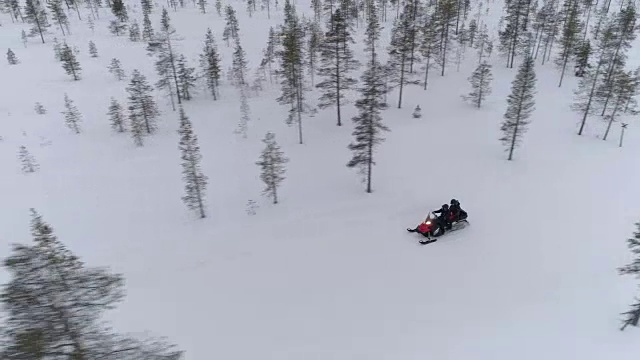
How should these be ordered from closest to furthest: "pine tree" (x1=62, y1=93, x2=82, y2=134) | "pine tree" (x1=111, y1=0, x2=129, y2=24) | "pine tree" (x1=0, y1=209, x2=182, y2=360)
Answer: "pine tree" (x1=0, y1=209, x2=182, y2=360) < "pine tree" (x1=62, y1=93, x2=82, y2=134) < "pine tree" (x1=111, y1=0, x2=129, y2=24)

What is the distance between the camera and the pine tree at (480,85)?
5141cm

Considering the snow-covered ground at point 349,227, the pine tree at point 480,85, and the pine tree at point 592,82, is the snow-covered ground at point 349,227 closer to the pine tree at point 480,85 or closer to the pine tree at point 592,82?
the pine tree at point 592,82

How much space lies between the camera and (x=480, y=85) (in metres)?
51.5

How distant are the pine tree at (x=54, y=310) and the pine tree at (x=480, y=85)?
49.2m

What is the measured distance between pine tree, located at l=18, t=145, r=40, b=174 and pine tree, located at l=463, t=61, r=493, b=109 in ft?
161

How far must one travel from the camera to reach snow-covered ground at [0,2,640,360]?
934 inches

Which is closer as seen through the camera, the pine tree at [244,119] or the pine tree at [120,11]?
the pine tree at [244,119]

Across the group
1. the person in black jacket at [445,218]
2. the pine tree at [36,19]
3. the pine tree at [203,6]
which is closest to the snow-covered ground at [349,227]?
the person in black jacket at [445,218]

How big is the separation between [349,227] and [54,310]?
2528 centimetres

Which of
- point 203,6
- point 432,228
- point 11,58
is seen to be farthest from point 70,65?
point 432,228

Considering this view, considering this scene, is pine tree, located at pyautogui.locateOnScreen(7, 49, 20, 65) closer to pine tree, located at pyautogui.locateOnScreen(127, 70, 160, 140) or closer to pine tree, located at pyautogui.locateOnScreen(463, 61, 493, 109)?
pine tree, located at pyautogui.locateOnScreen(127, 70, 160, 140)

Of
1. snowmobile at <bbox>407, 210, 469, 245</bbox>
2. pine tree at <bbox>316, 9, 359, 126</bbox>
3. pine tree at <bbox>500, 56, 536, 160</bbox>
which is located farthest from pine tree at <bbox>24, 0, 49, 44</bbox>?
pine tree at <bbox>500, 56, 536, 160</bbox>

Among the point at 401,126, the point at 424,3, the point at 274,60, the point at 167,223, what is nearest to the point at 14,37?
the point at 274,60

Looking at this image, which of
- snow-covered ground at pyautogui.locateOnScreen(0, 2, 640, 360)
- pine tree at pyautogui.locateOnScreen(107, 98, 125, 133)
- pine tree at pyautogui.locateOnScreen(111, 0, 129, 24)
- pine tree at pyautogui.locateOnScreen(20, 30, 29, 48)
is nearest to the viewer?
snow-covered ground at pyautogui.locateOnScreen(0, 2, 640, 360)
